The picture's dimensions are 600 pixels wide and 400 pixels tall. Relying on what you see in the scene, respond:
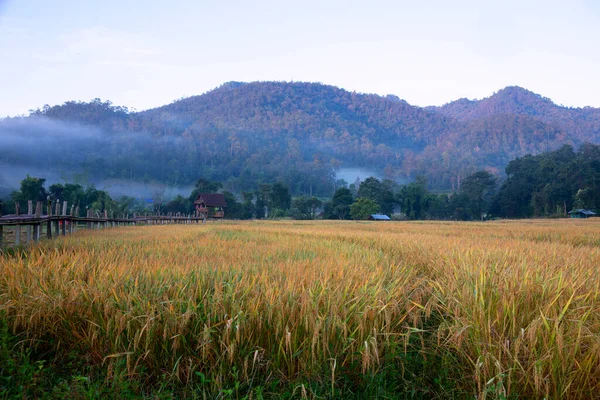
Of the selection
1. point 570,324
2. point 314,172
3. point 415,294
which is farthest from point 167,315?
point 314,172

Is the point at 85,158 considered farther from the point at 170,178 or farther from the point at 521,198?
the point at 521,198

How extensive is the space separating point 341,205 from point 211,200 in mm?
20561

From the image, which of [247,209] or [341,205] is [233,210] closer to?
[247,209]

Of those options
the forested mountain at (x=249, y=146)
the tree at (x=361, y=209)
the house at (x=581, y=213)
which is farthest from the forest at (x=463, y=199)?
the forested mountain at (x=249, y=146)

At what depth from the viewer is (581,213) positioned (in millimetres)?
49875

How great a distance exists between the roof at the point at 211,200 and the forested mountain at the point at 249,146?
82.0ft

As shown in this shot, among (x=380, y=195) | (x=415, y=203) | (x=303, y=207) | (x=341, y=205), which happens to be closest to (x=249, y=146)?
(x=380, y=195)

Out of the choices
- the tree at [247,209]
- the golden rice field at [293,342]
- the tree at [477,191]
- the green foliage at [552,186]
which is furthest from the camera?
the tree at [477,191]

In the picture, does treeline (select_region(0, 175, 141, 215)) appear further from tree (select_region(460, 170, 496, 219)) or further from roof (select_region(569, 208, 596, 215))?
roof (select_region(569, 208, 596, 215))

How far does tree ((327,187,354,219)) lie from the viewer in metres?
60.9

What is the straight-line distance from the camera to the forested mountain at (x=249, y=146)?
109m

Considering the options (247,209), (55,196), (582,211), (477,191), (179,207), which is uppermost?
(477,191)

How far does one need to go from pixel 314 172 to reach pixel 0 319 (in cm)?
11098

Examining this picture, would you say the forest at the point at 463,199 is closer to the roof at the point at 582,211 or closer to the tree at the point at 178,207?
the tree at the point at 178,207
